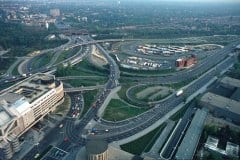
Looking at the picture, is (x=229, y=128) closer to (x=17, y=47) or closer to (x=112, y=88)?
(x=112, y=88)

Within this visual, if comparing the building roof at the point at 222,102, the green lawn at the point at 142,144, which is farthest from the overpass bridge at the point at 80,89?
the building roof at the point at 222,102

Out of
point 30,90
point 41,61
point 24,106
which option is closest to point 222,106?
point 24,106

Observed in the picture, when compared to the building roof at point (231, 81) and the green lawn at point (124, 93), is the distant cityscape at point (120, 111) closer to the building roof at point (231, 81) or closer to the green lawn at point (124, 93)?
the green lawn at point (124, 93)

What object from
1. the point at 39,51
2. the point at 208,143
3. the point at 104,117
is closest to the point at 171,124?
the point at 208,143

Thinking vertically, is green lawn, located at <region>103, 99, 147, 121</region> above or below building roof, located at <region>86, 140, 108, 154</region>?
below

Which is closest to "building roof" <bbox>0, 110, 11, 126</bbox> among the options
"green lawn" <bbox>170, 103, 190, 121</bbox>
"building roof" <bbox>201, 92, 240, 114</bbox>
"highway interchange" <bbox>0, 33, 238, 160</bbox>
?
"highway interchange" <bbox>0, 33, 238, 160</bbox>

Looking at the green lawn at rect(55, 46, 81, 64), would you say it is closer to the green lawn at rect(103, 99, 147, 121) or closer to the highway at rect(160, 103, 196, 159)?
the green lawn at rect(103, 99, 147, 121)
